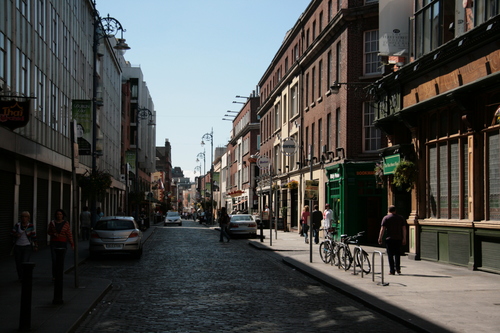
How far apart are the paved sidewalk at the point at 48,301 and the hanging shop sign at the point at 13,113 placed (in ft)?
12.7

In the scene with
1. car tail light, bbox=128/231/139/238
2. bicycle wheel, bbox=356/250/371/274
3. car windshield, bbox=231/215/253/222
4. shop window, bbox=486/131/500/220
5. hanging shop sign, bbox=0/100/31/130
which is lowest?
bicycle wheel, bbox=356/250/371/274

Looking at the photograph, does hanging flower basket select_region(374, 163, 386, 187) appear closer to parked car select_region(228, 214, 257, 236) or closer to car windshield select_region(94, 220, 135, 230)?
car windshield select_region(94, 220, 135, 230)

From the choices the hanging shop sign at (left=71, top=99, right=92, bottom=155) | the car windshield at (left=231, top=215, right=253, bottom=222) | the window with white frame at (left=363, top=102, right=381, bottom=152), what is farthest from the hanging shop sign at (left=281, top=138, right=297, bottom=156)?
the car windshield at (left=231, top=215, right=253, bottom=222)

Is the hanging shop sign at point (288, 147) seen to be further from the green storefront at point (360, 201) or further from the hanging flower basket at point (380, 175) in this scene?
the hanging flower basket at point (380, 175)

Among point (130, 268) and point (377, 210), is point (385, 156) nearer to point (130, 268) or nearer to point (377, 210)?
point (377, 210)

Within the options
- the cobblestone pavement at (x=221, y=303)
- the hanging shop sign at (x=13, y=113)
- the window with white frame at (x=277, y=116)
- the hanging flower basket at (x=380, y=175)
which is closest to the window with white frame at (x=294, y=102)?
the window with white frame at (x=277, y=116)

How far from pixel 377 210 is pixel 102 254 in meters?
13.4

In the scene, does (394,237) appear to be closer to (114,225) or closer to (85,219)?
(114,225)

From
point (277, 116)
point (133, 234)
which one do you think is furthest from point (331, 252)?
point (277, 116)

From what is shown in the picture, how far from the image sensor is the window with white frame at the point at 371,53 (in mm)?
30078

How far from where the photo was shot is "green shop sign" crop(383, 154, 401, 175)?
21928 mm

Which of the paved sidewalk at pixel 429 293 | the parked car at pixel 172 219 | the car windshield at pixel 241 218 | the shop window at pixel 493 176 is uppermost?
the shop window at pixel 493 176

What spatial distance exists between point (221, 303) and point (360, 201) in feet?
62.7

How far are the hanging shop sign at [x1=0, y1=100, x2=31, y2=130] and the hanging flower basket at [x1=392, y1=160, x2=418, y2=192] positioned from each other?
1141 centimetres
